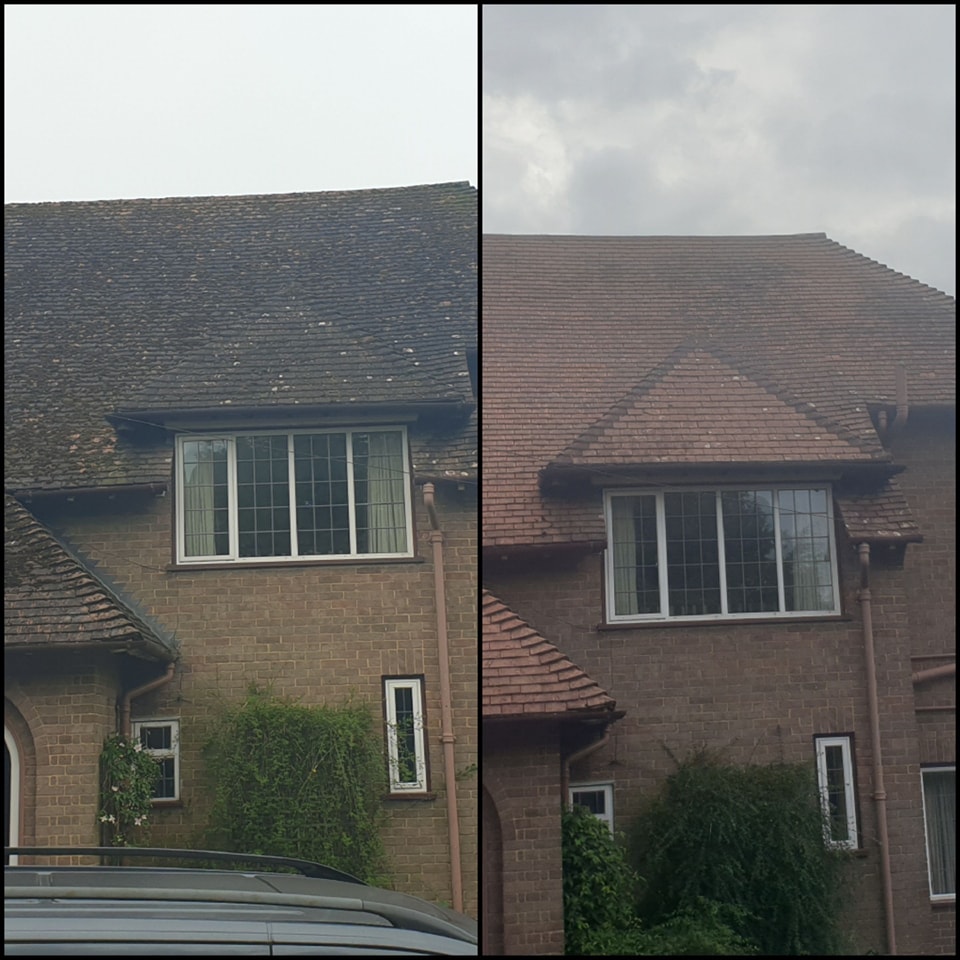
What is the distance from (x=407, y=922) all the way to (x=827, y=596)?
106 inches

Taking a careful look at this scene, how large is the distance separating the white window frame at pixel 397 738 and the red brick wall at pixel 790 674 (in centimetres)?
117

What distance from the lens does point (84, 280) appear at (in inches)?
221

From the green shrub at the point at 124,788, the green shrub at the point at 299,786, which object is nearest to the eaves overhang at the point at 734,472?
the green shrub at the point at 299,786

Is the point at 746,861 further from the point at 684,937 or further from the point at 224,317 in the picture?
the point at 224,317

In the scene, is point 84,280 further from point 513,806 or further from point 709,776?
point 709,776

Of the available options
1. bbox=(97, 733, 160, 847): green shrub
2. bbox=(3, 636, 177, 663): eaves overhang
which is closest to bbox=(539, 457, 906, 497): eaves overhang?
bbox=(3, 636, 177, 663): eaves overhang

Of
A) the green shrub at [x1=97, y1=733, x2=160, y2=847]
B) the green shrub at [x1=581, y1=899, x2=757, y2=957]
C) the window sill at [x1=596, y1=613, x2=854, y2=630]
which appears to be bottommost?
the green shrub at [x1=581, y1=899, x2=757, y2=957]

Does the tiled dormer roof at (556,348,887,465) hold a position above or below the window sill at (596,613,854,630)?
above

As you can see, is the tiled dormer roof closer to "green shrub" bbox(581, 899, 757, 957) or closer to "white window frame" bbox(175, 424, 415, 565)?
"white window frame" bbox(175, 424, 415, 565)

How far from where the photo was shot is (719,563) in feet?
13.8

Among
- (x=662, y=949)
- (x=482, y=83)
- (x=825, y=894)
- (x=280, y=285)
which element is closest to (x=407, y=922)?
(x=662, y=949)

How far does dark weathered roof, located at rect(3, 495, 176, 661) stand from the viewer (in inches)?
194

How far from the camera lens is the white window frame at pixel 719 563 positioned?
4168mm

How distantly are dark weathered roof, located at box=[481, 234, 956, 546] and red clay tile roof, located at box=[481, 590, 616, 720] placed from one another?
0.35m
